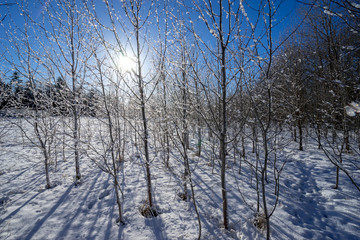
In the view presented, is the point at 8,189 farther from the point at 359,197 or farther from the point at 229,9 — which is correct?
the point at 359,197

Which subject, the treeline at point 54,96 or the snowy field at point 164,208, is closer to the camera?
the snowy field at point 164,208

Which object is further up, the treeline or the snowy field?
the treeline

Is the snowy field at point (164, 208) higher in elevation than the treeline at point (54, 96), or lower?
lower

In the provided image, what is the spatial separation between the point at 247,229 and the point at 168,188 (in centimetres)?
200

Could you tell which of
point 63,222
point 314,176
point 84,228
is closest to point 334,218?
point 314,176

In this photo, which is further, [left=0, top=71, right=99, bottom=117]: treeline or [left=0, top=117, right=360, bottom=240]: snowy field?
[left=0, top=71, right=99, bottom=117]: treeline

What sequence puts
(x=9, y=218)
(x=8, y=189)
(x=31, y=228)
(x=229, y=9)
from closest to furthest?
(x=229, y=9)
(x=31, y=228)
(x=9, y=218)
(x=8, y=189)

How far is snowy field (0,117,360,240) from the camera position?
2508 mm

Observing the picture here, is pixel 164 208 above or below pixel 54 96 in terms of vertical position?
below

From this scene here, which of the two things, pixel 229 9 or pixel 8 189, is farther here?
pixel 8 189

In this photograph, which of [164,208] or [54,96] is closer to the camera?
[164,208]

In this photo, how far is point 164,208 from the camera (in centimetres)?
313

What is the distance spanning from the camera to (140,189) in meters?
3.88

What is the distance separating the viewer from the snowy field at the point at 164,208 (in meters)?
2.51
